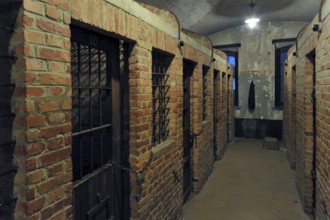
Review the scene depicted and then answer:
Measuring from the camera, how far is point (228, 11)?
28.7 feet

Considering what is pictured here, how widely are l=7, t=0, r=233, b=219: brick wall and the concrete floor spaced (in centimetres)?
129

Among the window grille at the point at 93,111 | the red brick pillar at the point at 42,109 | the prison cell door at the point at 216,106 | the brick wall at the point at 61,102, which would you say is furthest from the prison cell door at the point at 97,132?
the prison cell door at the point at 216,106

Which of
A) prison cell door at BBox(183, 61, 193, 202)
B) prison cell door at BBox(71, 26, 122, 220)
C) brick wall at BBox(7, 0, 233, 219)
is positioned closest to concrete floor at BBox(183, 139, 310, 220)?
prison cell door at BBox(183, 61, 193, 202)

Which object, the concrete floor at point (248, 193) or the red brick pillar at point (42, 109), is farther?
the concrete floor at point (248, 193)

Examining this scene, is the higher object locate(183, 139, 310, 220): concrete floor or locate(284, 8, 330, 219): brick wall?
locate(284, 8, 330, 219): brick wall

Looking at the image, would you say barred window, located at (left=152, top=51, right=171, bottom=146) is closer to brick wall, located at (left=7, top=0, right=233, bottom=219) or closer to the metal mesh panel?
brick wall, located at (left=7, top=0, right=233, bottom=219)

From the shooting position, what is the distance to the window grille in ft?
7.60

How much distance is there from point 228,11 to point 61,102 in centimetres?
822

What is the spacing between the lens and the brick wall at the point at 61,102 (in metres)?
1.47

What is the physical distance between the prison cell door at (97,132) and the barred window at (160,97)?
820 mm

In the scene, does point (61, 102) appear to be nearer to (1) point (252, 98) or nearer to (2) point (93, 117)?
(2) point (93, 117)

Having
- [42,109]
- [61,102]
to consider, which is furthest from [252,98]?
[42,109]

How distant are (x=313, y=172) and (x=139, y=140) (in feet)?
9.49

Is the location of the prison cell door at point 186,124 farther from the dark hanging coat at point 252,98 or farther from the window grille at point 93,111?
the dark hanging coat at point 252,98
